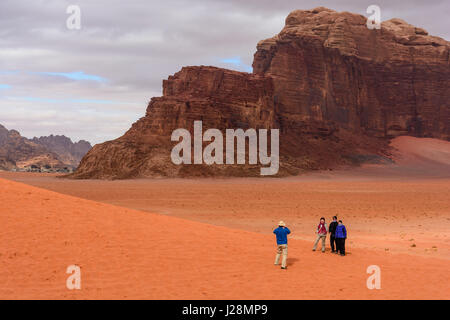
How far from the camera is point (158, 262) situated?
45.6 ft

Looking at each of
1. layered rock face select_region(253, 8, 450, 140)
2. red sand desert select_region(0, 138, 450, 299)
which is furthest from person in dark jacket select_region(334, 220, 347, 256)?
layered rock face select_region(253, 8, 450, 140)

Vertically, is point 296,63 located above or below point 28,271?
above

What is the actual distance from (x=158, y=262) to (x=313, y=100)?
282ft

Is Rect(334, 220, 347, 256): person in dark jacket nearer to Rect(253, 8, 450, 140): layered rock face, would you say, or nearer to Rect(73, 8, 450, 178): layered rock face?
Rect(73, 8, 450, 178): layered rock face

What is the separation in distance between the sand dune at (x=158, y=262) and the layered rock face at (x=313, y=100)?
5039 cm

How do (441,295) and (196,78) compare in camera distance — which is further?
(196,78)

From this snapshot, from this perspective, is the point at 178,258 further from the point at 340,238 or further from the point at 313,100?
the point at 313,100

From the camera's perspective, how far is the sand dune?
11.9 m

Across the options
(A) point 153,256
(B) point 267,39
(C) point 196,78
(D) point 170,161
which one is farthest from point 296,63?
(A) point 153,256

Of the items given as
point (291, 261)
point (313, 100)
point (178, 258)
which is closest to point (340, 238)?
point (291, 261)

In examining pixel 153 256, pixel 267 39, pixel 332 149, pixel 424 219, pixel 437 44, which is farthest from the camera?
pixel 437 44

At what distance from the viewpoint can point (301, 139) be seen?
294 ft

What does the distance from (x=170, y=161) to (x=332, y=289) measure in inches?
2309
